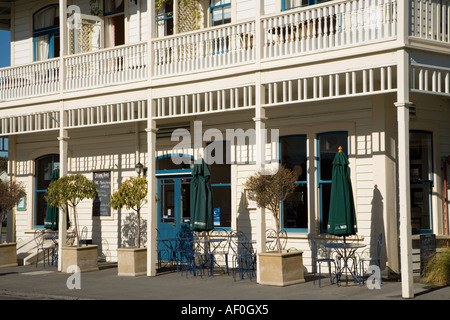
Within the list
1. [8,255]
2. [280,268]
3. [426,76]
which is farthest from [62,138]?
[426,76]

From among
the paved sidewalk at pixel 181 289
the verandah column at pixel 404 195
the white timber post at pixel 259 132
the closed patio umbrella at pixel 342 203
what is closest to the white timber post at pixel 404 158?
the verandah column at pixel 404 195

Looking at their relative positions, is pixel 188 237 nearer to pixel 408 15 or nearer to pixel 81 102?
pixel 81 102

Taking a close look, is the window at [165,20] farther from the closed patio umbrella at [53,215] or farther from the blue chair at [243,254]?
the blue chair at [243,254]

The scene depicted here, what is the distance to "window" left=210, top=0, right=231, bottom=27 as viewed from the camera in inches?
637

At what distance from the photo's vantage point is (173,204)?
16984 millimetres

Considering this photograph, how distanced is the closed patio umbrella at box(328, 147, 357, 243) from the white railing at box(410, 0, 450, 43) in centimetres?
269

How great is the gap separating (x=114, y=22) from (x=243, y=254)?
26.6 ft

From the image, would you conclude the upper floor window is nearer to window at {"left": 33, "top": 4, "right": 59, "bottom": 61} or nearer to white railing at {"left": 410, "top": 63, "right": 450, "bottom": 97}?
white railing at {"left": 410, "top": 63, "right": 450, "bottom": 97}

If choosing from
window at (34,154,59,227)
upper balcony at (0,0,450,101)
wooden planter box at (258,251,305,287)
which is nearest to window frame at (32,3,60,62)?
upper balcony at (0,0,450,101)

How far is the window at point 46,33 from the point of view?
65.1 ft

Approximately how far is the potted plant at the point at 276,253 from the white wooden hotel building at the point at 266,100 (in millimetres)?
421

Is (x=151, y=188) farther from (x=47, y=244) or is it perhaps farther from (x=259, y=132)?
(x=47, y=244)

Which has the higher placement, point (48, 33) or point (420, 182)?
point (48, 33)

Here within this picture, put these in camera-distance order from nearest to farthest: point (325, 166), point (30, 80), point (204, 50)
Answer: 1. point (325, 166)
2. point (204, 50)
3. point (30, 80)
